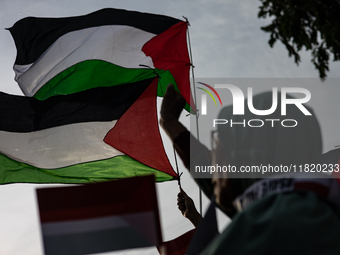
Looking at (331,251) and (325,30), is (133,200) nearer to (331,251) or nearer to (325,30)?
(331,251)

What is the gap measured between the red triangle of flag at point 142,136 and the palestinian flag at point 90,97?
2 centimetres

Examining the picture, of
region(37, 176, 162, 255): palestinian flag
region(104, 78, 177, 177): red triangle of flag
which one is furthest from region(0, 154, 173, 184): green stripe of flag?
region(37, 176, 162, 255): palestinian flag

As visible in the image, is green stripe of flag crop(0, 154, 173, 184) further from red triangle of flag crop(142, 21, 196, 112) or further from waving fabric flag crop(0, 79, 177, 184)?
red triangle of flag crop(142, 21, 196, 112)

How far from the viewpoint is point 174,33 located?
7961mm

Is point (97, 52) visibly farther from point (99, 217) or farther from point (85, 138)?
point (99, 217)

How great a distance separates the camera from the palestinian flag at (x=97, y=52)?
24.5 feet

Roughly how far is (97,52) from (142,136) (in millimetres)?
1830

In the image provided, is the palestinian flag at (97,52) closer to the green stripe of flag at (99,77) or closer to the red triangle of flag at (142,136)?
the green stripe of flag at (99,77)

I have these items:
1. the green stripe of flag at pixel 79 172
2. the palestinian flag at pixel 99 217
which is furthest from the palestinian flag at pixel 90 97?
the palestinian flag at pixel 99 217

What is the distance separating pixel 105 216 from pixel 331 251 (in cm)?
162

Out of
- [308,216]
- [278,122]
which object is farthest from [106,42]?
[308,216]

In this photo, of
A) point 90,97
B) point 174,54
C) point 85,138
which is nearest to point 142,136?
point 85,138

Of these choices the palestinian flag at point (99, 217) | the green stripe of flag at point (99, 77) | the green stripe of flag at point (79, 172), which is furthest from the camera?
the green stripe of flag at point (99, 77)

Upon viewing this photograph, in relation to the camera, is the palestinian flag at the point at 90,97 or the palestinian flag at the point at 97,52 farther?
the palestinian flag at the point at 97,52
